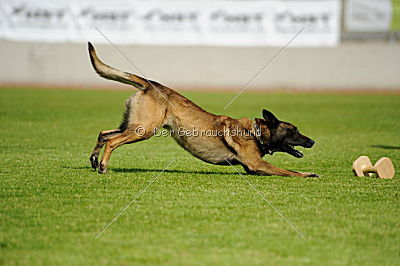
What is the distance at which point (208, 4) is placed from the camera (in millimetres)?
34156

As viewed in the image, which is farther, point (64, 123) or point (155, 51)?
point (155, 51)

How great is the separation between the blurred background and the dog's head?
2544cm

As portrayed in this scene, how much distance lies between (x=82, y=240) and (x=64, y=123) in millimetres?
11628

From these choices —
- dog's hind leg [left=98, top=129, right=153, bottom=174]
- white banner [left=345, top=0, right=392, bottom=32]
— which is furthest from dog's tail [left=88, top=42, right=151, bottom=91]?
white banner [left=345, top=0, right=392, bottom=32]

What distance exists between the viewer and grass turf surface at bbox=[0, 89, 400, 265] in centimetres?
509

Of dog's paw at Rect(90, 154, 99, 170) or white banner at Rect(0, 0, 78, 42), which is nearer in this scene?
dog's paw at Rect(90, 154, 99, 170)

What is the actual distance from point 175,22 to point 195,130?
2628 cm

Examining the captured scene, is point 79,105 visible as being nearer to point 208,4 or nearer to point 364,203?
point 208,4

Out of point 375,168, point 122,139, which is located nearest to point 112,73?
point 122,139

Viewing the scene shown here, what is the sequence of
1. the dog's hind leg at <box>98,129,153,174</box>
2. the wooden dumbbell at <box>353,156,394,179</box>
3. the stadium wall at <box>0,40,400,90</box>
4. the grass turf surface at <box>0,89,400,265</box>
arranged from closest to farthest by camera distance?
1. the grass turf surface at <box>0,89,400,265</box>
2. the dog's hind leg at <box>98,129,153,174</box>
3. the wooden dumbbell at <box>353,156,394,179</box>
4. the stadium wall at <box>0,40,400,90</box>

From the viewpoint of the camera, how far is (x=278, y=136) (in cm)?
872

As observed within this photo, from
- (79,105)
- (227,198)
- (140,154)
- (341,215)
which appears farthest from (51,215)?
(79,105)

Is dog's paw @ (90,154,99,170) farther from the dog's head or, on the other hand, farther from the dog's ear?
the dog's ear

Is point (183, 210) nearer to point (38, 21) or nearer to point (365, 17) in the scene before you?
point (38, 21)
